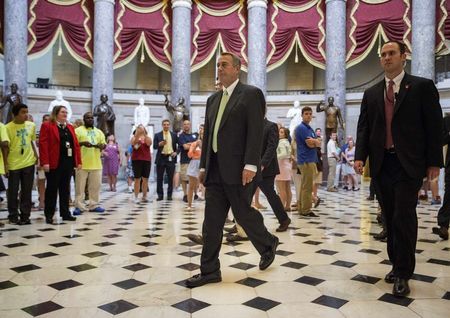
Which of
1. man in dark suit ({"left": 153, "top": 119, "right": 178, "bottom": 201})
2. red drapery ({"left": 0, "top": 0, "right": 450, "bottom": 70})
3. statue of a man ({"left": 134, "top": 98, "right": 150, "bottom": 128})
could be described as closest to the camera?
man in dark suit ({"left": 153, "top": 119, "right": 178, "bottom": 201})

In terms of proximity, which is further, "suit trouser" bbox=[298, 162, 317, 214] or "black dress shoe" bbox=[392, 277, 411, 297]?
"suit trouser" bbox=[298, 162, 317, 214]

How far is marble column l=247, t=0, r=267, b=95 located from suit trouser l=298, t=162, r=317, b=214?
424 inches

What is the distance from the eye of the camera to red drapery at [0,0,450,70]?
629 inches

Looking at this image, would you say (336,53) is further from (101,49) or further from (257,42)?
→ (101,49)

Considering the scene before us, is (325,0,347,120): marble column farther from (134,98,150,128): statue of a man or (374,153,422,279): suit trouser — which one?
(374,153,422,279): suit trouser

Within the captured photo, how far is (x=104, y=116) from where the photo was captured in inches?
598

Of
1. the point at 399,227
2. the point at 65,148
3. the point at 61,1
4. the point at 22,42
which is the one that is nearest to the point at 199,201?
the point at 65,148

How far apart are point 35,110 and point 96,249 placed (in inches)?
546

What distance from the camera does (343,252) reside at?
14.0ft

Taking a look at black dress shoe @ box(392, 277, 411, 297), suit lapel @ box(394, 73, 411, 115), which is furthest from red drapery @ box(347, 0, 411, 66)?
black dress shoe @ box(392, 277, 411, 297)

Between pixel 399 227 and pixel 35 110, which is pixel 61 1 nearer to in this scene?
pixel 35 110

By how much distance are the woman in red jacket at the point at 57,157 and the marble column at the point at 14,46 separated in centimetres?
943

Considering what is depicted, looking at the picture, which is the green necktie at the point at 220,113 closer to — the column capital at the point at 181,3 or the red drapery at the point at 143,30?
the red drapery at the point at 143,30

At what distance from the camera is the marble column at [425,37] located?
572 inches
